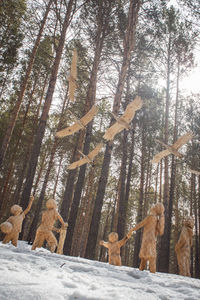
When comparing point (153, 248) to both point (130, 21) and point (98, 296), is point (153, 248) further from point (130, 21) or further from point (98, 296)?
point (130, 21)

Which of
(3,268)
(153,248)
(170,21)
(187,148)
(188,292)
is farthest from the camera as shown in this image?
(187,148)

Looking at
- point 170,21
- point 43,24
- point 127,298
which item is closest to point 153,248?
point 127,298

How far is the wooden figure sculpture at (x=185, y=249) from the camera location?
17.0 ft

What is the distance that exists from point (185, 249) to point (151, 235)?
168 centimetres

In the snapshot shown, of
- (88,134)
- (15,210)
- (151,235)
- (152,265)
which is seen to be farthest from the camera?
(88,134)

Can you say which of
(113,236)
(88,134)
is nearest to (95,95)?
(88,134)

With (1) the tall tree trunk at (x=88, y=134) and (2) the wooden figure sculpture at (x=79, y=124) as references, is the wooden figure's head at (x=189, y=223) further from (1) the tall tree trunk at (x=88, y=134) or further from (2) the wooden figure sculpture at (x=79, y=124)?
(2) the wooden figure sculpture at (x=79, y=124)

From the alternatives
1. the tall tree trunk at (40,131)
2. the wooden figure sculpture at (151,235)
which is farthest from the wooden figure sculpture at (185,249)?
the tall tree trunk at (40,131)

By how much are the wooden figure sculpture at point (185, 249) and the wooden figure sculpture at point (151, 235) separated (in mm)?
1377

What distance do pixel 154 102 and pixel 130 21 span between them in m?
4.63

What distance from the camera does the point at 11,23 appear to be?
897cm

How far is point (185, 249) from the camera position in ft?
17.4

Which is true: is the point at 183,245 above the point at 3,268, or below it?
above

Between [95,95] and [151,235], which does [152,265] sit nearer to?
[151,235]
